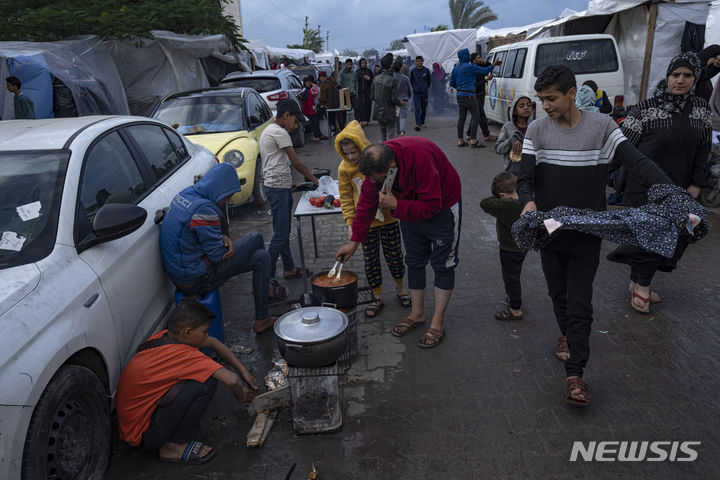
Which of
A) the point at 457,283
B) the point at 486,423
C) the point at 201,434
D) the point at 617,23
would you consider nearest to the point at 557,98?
the point at 486,423

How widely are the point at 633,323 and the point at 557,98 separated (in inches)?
89.2

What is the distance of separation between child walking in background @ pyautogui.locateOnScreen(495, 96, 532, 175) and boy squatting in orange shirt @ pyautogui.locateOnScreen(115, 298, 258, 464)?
3160mm

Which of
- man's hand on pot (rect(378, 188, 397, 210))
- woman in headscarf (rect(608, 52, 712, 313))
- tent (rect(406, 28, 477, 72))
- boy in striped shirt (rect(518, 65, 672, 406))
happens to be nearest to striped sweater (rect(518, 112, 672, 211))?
boy in striped shirt (rect(518, 65, 672, 406))

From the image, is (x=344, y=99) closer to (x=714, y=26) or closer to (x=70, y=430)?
(x=714, y=26)

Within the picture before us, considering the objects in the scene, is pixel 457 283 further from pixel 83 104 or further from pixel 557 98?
pixel 83 104

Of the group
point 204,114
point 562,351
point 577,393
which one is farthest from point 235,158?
point 577,393

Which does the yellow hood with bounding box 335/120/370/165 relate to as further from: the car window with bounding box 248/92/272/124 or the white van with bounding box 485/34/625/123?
the white van with bounding box 485/34/625/123

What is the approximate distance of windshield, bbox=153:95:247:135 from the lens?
320 inches

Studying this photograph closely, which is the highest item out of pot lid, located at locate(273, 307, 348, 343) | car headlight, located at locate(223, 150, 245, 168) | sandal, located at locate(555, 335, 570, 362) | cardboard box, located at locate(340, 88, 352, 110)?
cardboard box, located at locate(340, 88, 352, 110)

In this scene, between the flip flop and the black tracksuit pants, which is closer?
the flip flop

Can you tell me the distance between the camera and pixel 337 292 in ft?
12.7

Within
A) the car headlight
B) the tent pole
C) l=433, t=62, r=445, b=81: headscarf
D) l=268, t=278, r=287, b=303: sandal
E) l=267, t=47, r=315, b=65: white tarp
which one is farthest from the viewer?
l=267, t=47, r=315, b=65: white tarp

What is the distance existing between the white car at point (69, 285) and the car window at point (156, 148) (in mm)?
184

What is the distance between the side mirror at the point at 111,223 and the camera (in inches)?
109
